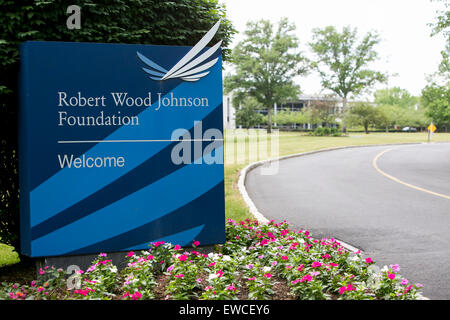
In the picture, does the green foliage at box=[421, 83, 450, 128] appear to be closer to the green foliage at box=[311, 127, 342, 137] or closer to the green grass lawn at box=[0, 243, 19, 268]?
the green grass lawn at box=[0, 243, 19, 268]

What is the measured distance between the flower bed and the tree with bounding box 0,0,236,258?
1.33 metres

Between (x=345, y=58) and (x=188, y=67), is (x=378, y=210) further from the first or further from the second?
(x=345, y=58)

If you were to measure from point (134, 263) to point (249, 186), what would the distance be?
27.5ft

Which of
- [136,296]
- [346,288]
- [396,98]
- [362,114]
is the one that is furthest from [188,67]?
[396,98]

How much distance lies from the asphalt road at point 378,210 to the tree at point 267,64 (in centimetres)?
3703

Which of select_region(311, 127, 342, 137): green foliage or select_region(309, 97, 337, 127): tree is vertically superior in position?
select_region(309, 97, 337, 127): tree

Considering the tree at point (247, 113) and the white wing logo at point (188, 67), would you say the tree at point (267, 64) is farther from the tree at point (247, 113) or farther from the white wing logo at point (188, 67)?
the white wing logo at point (188, 67)

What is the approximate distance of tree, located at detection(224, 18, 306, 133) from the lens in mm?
51344

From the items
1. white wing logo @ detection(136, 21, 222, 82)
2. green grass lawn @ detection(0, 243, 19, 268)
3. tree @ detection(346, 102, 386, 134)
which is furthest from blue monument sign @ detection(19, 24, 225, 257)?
tree @ detection(346, 102, 386, 134)

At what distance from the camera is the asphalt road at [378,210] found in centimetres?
546

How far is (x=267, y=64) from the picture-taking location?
5288 cm
